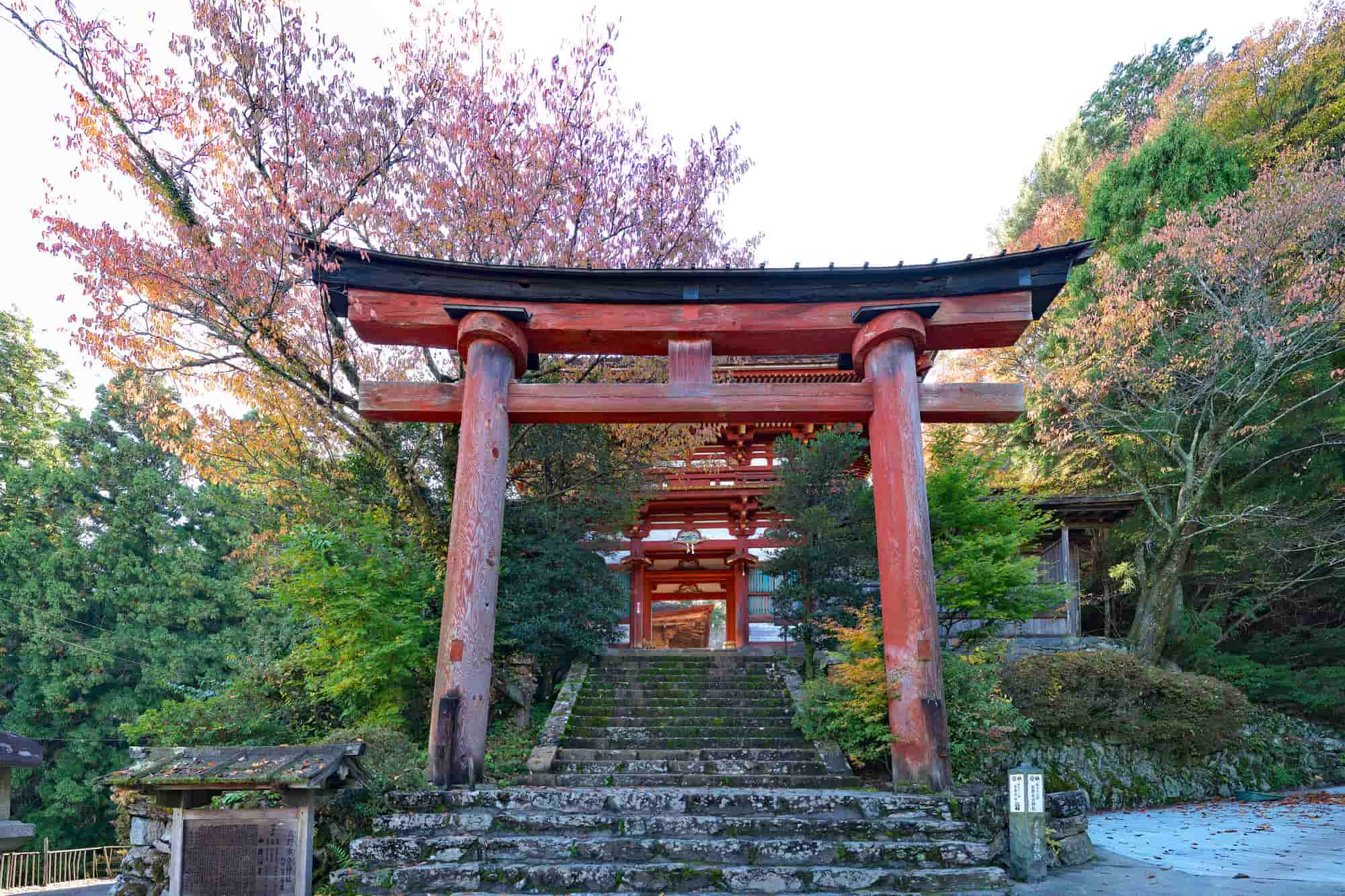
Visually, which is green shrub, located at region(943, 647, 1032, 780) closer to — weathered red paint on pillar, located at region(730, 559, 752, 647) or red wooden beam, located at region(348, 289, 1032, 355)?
red wooden beam, located at region(348, 289, 1032, 355)

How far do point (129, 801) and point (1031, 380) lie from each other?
15742mm

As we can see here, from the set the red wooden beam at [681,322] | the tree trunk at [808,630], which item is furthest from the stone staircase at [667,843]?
the tree trunk at [808,630]

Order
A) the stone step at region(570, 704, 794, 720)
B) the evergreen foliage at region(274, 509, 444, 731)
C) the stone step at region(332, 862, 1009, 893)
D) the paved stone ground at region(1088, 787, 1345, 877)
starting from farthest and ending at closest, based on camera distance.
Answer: the stone step at region(570, 704, 794, 720) < the evergreen foliage at region(274, 509, 444, 731) < the paved stone ground at region(1088, 787, 1345, 877) < the stone step at region(332, 862, 1009, 893)

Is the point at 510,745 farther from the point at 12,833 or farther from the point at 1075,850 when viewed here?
the point at 1075,850

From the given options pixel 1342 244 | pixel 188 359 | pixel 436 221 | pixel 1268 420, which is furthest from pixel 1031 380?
pixel 188 359

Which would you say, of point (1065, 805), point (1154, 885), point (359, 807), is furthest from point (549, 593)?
point (1154, 885)

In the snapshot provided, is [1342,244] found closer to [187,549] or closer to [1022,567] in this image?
[1022,567]

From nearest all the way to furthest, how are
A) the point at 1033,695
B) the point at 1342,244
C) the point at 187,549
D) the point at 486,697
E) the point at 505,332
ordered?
the point at 486,697 → the point at 505,332 → the point at 1033,695 → the point at 1342,244 → the point at 187,549

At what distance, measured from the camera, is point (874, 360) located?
7387 millimetres

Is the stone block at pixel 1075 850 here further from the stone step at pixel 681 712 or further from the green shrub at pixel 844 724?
the stone step at pixel 681 712

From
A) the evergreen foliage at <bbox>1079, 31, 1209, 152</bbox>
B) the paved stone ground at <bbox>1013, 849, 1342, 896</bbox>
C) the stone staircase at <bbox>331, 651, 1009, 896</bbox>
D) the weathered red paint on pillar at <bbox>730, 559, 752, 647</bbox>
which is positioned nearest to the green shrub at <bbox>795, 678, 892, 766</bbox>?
the stone staircase at <bbox>331, 651, 1009, 896</bbox>

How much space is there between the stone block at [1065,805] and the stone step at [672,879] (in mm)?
2310

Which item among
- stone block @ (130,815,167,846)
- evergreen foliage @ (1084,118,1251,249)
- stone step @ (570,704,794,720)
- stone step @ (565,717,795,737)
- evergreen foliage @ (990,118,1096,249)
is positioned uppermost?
evergreen foliage @ (990,118,1096,249)

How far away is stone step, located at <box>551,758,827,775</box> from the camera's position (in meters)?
7.67
